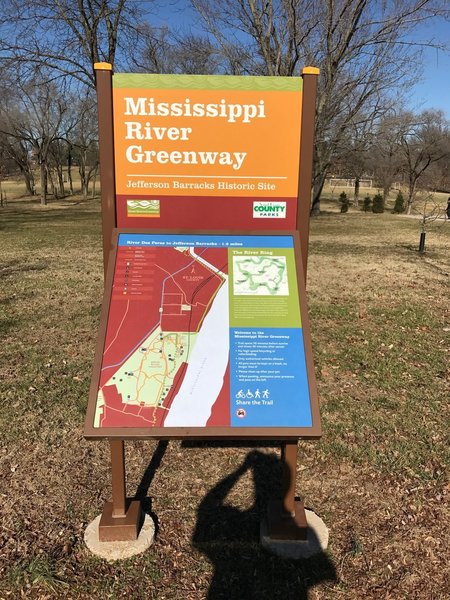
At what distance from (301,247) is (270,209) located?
10.9 inches

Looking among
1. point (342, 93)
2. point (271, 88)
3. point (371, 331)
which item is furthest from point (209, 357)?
point (342, 93)

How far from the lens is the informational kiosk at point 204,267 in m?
2.29

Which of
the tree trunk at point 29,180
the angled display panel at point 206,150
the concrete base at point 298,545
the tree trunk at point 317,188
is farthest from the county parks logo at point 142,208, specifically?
the tree trunk at point 29,180

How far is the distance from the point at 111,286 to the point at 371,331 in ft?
15.5

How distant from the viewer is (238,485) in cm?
332

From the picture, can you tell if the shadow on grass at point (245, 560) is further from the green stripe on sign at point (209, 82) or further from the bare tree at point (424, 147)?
the bare tree at point (424, 147)

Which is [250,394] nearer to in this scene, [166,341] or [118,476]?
[166,341]

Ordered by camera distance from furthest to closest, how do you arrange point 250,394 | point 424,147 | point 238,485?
point 424,147, point 238,485, point 250,394

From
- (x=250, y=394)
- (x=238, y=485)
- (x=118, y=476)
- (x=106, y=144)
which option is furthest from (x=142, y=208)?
(x=238, y=485)

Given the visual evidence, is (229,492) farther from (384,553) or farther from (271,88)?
(271,88)

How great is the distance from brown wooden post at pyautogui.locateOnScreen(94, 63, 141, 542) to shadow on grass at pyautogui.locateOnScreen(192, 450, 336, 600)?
42 cm

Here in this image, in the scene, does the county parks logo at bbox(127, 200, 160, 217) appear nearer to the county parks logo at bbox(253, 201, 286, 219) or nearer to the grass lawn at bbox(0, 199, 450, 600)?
the county parks logo at bbox(253, 201, 286, 219)

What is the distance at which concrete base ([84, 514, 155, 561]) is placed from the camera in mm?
2633

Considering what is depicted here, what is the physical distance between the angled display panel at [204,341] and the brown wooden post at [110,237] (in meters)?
0.16
